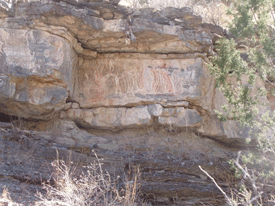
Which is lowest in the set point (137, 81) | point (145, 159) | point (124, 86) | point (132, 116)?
point (145, 159)

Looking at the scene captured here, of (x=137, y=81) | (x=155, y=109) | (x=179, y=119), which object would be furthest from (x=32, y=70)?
(x=179, y=119)

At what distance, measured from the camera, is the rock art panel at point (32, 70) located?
5992mm

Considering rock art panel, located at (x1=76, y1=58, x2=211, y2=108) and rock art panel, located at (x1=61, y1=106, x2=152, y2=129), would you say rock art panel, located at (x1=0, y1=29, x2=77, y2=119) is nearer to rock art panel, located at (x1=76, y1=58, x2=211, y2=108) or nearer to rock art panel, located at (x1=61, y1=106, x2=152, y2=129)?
rock art panel, located at (x1=61, y1=106, x2=152, y2=129)

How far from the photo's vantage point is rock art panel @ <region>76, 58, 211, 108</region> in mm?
6965

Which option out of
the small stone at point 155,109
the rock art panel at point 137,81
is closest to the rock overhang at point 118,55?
the rock art panel at point 137,81

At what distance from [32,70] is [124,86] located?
2.15 m

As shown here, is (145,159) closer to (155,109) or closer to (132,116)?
(132,116)

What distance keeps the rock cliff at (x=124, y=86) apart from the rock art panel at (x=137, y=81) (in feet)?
0.08

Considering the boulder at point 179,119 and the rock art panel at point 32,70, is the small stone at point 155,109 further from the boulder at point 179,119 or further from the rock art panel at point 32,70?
the rock art panel at point 32,70

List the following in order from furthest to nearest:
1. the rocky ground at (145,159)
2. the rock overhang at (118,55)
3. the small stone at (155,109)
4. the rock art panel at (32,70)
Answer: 1. the small stone at (155,109)
2. the rock overhang at (118,55)
3. the rock art panel at (32,70)
4. the rocky ground at (145,159)

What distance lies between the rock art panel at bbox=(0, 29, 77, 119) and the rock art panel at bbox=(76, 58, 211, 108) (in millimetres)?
882

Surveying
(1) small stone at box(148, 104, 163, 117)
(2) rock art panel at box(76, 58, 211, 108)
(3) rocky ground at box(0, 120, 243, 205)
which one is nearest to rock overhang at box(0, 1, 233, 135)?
(2) rock art panel at box(76, 58, 211, 108)

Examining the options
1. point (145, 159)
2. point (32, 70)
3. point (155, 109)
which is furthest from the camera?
point (155, 109)

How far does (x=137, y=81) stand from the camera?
7.05 m
